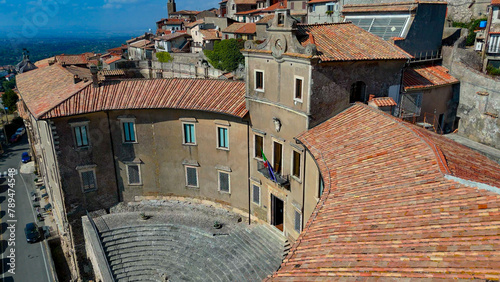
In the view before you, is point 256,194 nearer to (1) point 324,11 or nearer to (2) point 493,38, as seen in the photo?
(2) point 493,38

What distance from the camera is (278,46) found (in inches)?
811

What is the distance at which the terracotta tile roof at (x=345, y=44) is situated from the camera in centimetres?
1935

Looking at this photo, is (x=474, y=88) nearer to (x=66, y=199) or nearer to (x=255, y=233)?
(x=255, y=233)

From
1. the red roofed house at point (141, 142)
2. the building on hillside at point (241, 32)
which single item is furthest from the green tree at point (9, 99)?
the red roofed house at point (141, 142)

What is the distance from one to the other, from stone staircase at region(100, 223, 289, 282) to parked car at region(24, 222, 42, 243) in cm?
1398

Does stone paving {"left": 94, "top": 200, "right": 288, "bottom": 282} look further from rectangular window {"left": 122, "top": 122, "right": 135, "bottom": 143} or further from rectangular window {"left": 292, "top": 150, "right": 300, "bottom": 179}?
rectangular window {"left": 122, "top": 122, "right": 135, "bottom": 143}

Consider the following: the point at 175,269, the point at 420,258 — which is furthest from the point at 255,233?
the point at 420,258

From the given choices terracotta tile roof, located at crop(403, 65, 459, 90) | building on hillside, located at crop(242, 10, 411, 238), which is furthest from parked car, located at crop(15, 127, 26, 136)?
terracotta tile roof, located at crop(403, 65, 459, 90)

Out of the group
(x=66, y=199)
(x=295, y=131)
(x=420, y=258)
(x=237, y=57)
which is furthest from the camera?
(x=237, y=57)

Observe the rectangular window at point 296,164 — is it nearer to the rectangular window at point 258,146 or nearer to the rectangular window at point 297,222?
the rectangular window at point 297,222

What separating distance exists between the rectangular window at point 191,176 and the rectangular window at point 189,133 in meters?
2.16

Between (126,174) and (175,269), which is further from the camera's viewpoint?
(126,174)

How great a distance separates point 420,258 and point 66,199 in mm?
26023

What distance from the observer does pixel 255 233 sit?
2477 cm
